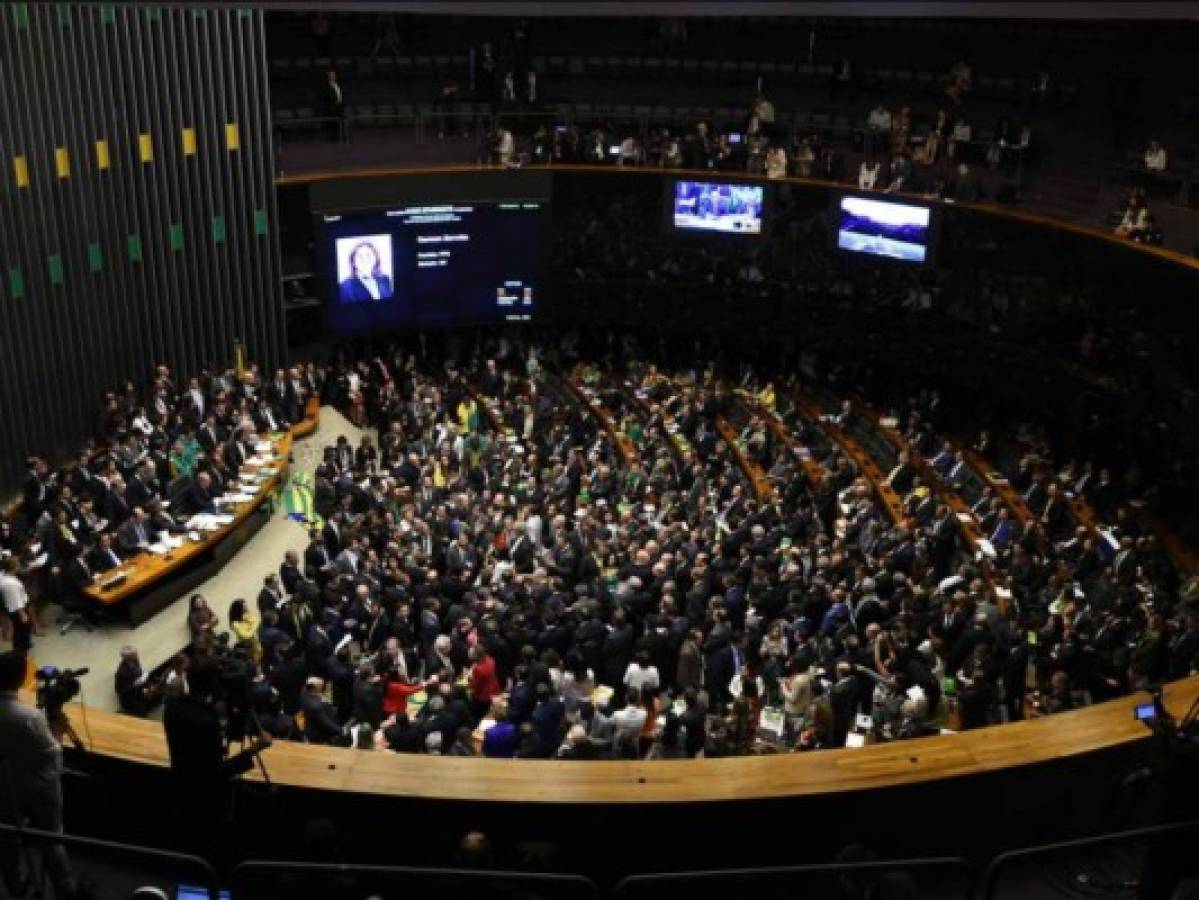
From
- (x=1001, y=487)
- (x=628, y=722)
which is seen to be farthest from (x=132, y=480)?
(x=1001, y=487)

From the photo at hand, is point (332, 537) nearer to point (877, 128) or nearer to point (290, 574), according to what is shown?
point (290, 574)

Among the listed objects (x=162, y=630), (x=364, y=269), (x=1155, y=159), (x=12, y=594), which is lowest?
(x=162, y=630)

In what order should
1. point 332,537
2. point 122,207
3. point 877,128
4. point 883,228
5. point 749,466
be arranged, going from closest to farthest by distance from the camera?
point 332,537 → point 749,466 → point 122,207 → point 883,228 → point 877,128

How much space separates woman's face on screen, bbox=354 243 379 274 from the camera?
2184 centimetres

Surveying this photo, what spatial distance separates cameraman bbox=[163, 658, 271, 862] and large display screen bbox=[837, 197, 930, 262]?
16.7 m

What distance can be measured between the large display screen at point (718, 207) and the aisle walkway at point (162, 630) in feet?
32.5

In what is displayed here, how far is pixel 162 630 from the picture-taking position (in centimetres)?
1379

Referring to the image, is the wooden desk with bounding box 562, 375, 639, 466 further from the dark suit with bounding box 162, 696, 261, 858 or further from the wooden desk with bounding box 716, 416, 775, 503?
the dark suit with bounding box 162, 696, 261, 858

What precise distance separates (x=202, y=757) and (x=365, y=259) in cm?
1702

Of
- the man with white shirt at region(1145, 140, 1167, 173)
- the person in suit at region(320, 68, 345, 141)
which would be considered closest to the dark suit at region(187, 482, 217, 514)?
the person in suit at region(320, 68, 345, 141)

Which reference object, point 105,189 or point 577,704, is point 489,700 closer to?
point 577,704

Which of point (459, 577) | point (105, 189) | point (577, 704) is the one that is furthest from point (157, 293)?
point (577, 704)

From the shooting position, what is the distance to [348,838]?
667 centimetres

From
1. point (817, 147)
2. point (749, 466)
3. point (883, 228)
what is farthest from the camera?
point (817, 147)
